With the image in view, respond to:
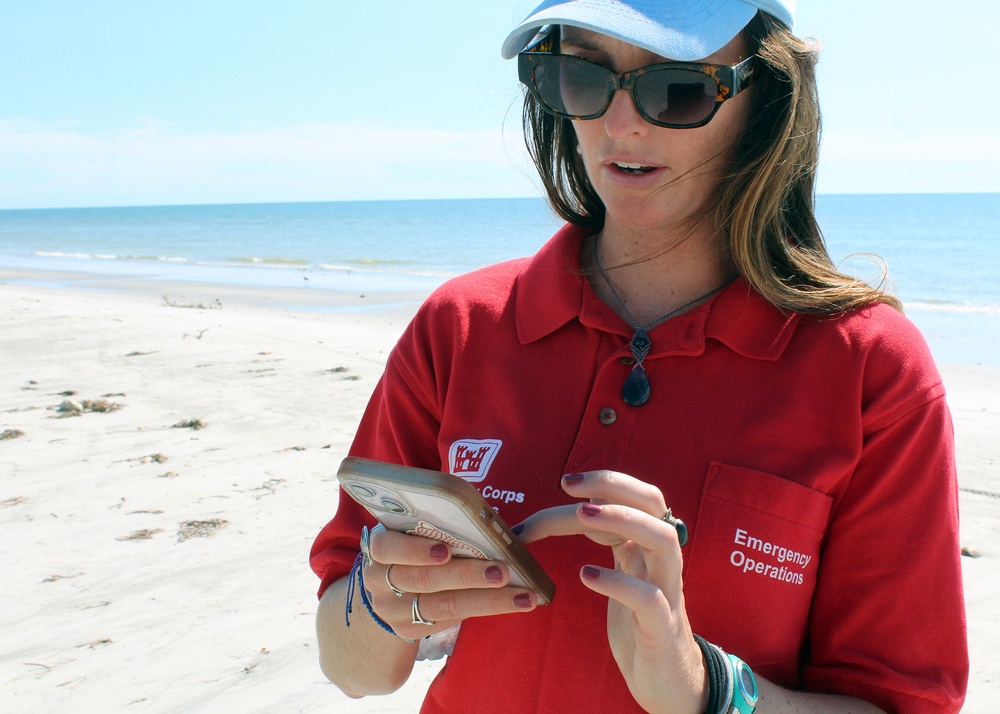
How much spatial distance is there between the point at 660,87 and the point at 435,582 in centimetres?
91

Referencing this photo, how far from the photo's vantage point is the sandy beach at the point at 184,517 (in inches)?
134

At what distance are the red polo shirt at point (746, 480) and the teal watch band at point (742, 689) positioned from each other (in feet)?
0.32

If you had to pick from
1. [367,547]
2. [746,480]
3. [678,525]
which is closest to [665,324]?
[746,480]

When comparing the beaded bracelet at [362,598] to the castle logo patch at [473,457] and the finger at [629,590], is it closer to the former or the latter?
the castle logo patch at [473,457]

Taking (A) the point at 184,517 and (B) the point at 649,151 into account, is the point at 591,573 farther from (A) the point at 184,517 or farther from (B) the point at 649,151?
(A) the point at 184,517

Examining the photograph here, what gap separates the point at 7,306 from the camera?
12.4m

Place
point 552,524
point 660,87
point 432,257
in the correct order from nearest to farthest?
point 552,524 → point 660,87 → point 432,257

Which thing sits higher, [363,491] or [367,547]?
[363,491]

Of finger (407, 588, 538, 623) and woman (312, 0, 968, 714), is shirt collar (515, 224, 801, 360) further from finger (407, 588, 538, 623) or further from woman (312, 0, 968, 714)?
finger (407, 588, 538, 623)

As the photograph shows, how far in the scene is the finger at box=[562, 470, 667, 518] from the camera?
1166 mm

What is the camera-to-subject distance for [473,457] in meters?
1.56

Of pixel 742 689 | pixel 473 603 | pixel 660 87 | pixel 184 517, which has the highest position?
pixel 660 87

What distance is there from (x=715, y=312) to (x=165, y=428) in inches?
225

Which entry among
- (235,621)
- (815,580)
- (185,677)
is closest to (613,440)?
(815,580)
